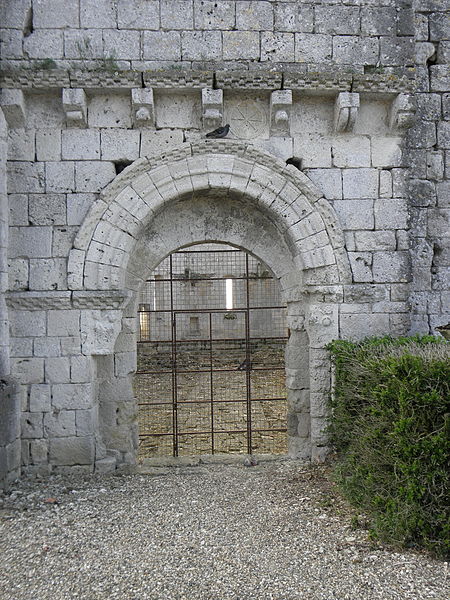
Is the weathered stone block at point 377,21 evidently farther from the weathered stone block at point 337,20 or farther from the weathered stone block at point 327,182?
the weathered stone block at point 327,182

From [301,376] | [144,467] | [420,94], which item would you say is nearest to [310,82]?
[420,94]

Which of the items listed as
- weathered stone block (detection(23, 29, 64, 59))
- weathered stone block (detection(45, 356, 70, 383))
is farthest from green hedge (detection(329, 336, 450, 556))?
weathered stone block (detection(23, 29, 64, 59))

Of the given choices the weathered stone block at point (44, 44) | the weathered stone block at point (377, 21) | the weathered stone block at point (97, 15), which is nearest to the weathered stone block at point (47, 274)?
the weathered stone block at point (44, 44)

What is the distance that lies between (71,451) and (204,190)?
10.2 feet

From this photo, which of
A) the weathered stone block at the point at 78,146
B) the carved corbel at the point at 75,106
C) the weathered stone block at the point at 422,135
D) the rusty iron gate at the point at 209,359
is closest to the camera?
the carved corbel at the point at 75,106

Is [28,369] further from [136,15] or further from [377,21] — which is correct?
[377,21]

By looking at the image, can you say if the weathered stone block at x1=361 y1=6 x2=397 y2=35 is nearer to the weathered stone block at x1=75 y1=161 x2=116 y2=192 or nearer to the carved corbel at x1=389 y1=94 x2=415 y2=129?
the carved corbel at x1=389 y1=94 x2=415 y2=129

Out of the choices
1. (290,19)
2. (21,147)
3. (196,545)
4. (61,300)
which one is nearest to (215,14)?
(290,19)

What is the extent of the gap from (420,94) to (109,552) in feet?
18.9

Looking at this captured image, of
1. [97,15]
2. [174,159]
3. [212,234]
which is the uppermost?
[97,15]

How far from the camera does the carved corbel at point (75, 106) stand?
4848 millimetres

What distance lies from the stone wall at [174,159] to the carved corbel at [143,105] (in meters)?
0.03

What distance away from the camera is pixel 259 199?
515cm

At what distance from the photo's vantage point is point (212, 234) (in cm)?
555
